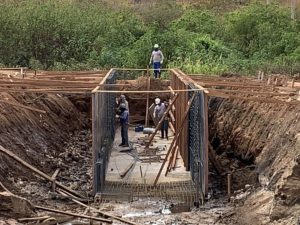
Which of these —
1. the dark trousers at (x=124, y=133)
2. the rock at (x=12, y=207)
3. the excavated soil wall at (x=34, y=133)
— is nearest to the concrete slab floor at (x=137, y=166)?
the dark trousers at (x=124, y=133)

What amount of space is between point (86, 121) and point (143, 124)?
2.92m

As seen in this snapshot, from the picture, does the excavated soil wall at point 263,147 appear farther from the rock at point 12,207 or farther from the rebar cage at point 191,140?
the rock at point 12,207

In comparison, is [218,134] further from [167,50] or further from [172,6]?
[172,6]

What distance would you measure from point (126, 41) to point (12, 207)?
27.3 m

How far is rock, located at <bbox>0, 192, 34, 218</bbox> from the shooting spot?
466 inches

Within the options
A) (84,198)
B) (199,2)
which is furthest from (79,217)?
(199,2)

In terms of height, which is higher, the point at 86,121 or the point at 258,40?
the point at 258,40

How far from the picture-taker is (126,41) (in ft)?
127

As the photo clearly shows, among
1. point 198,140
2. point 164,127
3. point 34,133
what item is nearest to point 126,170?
point 34,133

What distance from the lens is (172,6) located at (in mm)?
53375

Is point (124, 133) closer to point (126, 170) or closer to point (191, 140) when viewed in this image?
point (126, 170)

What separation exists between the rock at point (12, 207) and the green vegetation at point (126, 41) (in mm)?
20082

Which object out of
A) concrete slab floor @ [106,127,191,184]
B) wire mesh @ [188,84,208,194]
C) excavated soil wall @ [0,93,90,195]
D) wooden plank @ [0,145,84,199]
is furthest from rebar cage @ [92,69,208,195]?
excavated soil wall @ [0,93,90,195]

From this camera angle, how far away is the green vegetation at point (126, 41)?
34.5 meters
